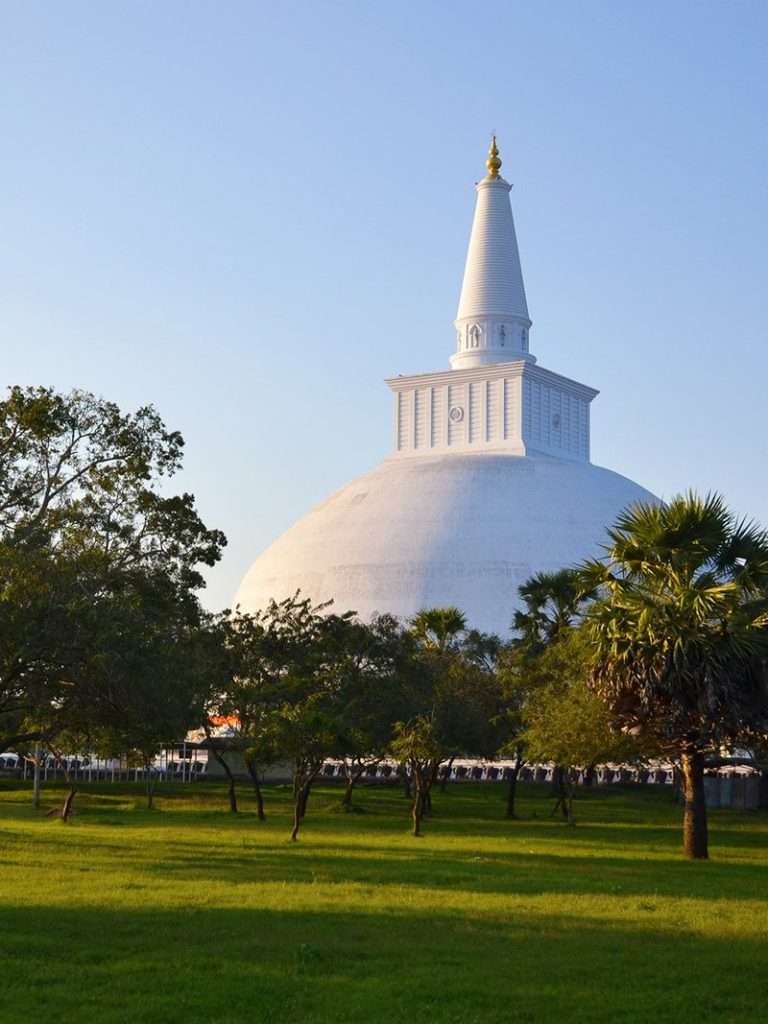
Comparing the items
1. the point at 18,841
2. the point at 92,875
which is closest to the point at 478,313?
the point at 18,841

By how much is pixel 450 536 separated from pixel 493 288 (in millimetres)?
16838

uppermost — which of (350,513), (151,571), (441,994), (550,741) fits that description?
(350,513)

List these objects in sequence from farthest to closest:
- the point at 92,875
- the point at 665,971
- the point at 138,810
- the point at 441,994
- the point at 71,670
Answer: the point at 138,810 → the point at 71,670 → the point at 92,875 → the point at 665,971 → the point at 441,994

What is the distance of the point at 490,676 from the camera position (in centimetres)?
5884

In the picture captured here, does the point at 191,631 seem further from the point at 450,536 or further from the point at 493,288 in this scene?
the point at 493,288

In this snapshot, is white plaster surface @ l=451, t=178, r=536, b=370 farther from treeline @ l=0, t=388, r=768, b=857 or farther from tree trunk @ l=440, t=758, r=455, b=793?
treeline @ l=0, t=388, r=768, b=857

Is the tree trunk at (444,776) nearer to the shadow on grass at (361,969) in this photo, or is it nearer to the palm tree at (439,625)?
the palm tree at (439,625)

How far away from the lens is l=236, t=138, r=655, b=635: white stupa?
84.9 meters

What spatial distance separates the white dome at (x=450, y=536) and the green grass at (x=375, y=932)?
158 ft

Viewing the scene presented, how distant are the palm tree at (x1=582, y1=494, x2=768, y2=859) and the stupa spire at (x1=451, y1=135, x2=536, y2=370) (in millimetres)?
61675

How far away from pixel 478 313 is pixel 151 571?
61027 millimetres

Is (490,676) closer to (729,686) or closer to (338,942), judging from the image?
(729,686)

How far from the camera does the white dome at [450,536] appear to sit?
276ft

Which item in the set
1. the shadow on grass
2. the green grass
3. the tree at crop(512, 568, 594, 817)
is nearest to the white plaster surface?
the tree at crop(512, 568, 594, 817)
